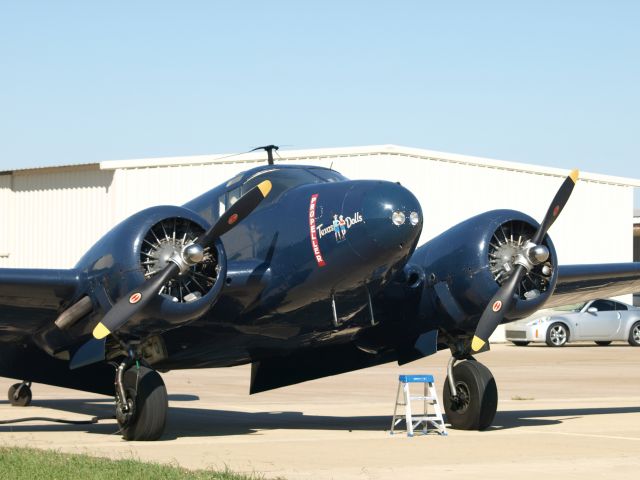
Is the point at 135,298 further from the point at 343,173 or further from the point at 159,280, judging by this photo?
the point at 343,173

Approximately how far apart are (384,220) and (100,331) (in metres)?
3.74

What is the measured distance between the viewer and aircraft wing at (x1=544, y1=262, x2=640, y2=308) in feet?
57.0

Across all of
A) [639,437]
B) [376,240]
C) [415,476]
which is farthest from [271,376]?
[415,476]

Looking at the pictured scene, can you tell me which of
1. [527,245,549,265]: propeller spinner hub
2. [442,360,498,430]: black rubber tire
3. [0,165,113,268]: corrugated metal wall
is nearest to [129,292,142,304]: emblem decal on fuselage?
[442,360,498,430]: black rubber tire

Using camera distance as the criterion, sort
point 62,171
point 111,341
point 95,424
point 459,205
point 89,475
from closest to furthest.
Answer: point 89,475 < point 111,341 < point 95,424 < point 459,205 < point 62,171

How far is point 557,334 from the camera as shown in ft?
138

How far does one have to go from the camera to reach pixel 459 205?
4734 centimetres

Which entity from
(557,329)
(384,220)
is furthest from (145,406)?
(557,329)

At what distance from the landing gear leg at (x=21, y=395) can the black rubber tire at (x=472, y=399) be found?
27.7ft

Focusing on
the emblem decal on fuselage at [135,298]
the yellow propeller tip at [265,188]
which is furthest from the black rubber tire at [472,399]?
the emblem decal on fuselage at [135,298]

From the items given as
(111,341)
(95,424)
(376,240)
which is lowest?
(95,424)

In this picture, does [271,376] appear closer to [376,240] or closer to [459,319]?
[459,319]

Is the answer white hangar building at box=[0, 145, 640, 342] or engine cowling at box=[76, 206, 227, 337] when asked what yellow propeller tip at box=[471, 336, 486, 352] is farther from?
white hangar building at box=[0, 145, 640, 342]

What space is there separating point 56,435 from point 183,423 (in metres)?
2.51
